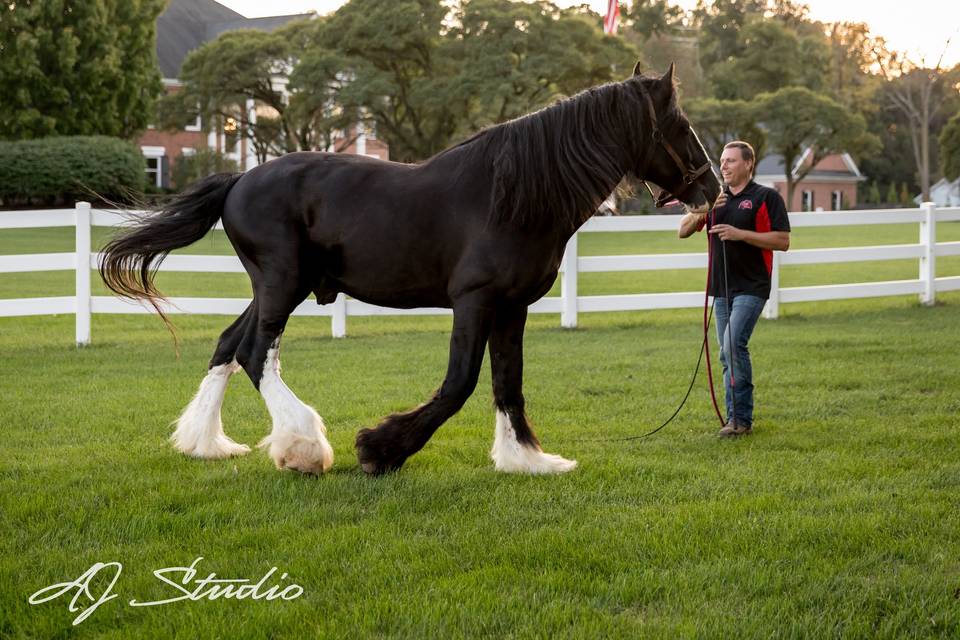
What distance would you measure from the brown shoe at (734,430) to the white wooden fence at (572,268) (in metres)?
5.18

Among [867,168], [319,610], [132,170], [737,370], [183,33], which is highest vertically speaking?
[183,33]

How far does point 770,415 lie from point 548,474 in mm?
2495

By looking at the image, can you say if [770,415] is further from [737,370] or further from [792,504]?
[792,504]

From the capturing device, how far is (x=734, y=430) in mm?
6539

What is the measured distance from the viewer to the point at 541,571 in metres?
3.88

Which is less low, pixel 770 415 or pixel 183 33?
pixel 183 33

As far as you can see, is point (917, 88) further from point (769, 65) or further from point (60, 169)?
point (60, 169)

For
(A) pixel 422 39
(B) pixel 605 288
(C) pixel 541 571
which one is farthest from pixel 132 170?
(C) pixel 541 571

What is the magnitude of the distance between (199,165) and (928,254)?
35.0 meters

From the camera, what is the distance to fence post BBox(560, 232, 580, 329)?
12250 millimetres

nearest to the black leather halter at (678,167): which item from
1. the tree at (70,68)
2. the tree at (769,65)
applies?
the tree at (70,68)

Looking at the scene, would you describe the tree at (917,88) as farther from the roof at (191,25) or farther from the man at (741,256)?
the man at (741,256)

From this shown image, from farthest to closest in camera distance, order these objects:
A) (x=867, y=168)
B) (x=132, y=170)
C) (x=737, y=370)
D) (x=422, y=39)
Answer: (x=867, y=168)
(x=422, y=39)
(x=132, y=170)
(x=737, y=370)
